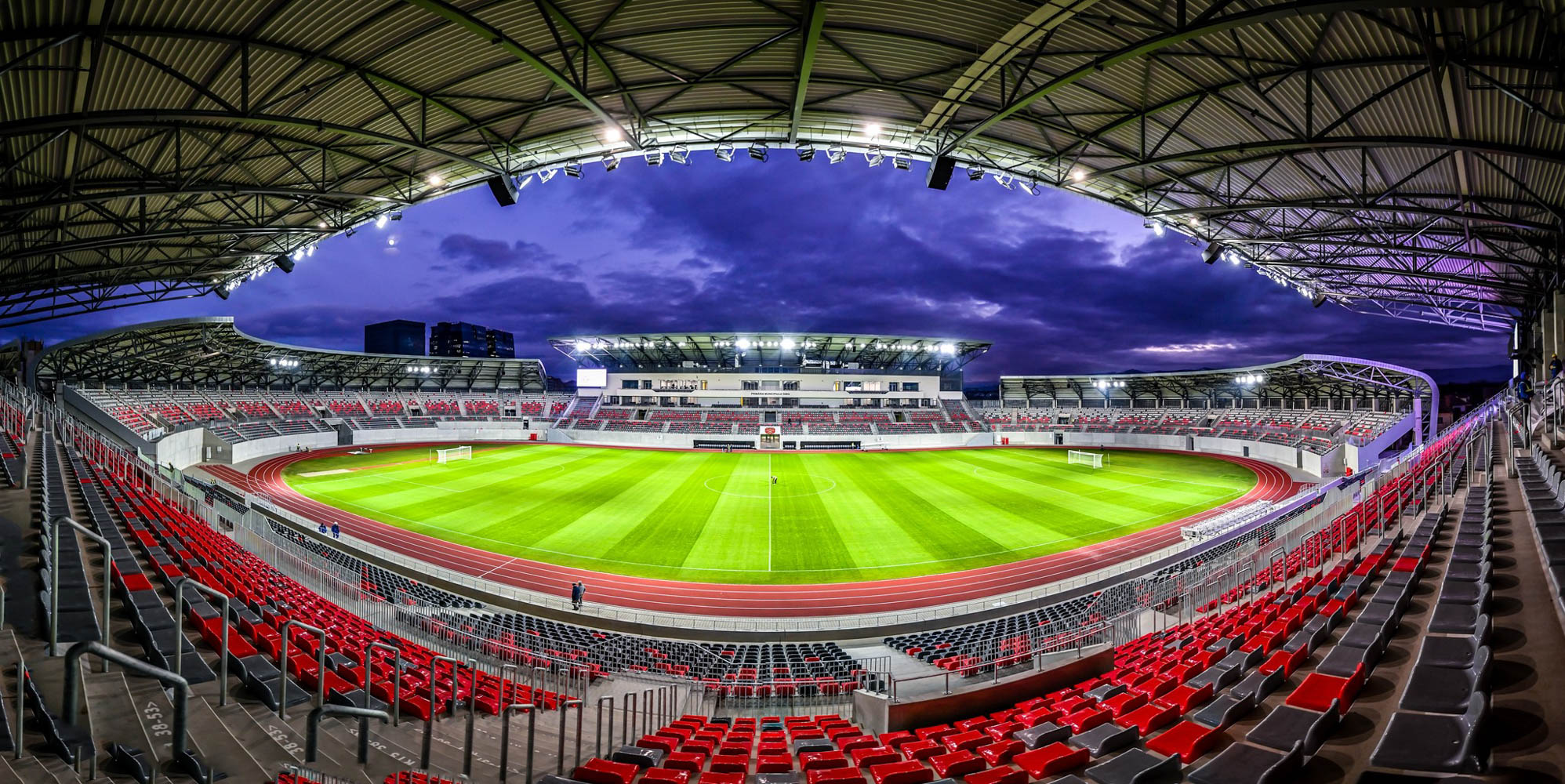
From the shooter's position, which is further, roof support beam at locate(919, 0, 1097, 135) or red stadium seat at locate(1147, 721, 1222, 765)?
roof support beam at locate(919, 0, 1097, 135)

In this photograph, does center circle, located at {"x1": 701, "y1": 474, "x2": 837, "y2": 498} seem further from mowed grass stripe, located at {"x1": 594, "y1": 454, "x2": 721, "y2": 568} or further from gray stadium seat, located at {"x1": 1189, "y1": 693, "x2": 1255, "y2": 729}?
gray stadium seat, located at {"x1": 1189, "y1": 693, "x2": 1255, "y2": 729}

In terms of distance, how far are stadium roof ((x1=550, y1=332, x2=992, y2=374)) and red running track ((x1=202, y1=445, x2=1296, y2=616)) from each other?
130 ft

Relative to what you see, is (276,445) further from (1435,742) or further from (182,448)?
(1435,742)

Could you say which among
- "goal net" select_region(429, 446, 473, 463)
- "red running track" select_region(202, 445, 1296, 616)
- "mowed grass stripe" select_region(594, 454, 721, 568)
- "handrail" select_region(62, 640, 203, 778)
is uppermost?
"handrail" select_region(62, 640, 203, 778)

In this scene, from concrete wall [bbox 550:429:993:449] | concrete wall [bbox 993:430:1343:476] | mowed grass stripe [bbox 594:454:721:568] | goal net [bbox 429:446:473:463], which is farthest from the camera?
concrete wall [bbox 550:429:993:449]

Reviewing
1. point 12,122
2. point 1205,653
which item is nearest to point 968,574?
point 1205,653

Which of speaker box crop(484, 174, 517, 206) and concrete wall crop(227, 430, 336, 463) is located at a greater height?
speaker box crop(484, 174, 517, 206)

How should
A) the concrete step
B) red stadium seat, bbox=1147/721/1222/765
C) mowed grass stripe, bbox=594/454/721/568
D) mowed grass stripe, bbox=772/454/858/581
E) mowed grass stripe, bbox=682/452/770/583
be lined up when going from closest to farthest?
1. the concrete step
2. red stadium seat, bbox=1147/721/1222/765
3. mowed grass stripe, bbox=682/452/770/583
4. mowed grass stripe, bbox=772/454/858/581
5. mowed grass stripe, bbox=594/454/721/568

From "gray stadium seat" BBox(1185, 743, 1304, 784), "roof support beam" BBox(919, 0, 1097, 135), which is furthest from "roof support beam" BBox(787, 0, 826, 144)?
"gray stadium seat" BBox(1185, 743, 1304, 784)

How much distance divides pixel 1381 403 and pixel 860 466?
143ft

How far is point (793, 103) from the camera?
40.2 ft

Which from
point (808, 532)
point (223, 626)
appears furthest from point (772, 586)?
point (223, 626)

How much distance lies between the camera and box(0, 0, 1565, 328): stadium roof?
28.7ft

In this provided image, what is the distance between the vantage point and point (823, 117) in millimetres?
14086
